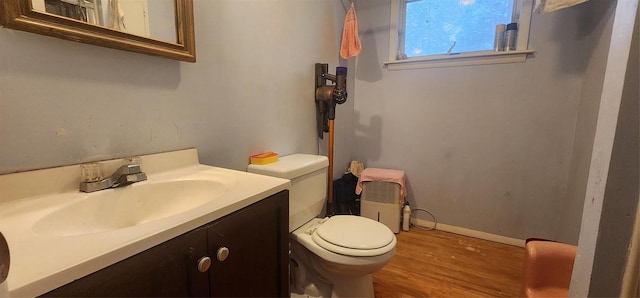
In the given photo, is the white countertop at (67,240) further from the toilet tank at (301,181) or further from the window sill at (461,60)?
the window sill at (461,60)

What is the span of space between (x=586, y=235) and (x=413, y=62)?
183 cm

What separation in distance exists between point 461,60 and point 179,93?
1.86 m

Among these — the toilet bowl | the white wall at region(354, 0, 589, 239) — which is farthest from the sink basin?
the white wall at region(354, 0, 589, 239)

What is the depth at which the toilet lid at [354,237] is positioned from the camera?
1.13 meters

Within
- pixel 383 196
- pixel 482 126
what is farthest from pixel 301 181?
pixel 482 126

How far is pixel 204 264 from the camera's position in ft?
1.95

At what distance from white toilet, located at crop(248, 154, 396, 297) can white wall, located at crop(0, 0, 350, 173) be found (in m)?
0.26

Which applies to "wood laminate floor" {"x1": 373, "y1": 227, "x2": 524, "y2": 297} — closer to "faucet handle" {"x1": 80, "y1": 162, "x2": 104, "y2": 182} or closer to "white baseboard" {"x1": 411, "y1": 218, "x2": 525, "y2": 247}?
"white baseboard" {"x1": 411, "y1": 218, "x2": 525, "y2": 247}

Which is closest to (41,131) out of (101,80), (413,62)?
(101,80)

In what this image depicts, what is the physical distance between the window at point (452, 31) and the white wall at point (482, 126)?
0.20 ft

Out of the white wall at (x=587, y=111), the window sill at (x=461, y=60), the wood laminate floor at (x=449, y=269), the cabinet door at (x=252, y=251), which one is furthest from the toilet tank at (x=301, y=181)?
the white wall at (x=587, y=111)

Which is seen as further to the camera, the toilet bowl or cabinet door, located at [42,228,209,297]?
the toilet bowl

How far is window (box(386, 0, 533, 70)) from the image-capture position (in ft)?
5.89

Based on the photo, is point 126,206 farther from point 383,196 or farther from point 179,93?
point 383,196
